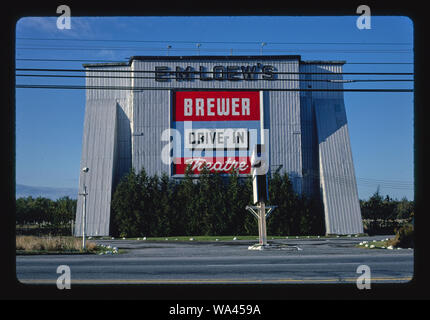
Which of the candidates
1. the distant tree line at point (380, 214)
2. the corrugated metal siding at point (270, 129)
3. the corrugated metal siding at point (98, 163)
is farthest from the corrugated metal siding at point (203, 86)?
the distant tree line at point (380, 214)

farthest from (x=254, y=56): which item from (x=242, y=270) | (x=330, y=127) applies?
(x=242, y=270)

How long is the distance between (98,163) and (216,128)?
6799 mm

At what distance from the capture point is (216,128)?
22609mm

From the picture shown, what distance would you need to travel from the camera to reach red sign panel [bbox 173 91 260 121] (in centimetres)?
2305

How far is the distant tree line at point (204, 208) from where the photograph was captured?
22.0 meters

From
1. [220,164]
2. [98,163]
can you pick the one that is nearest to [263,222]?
[220,164]

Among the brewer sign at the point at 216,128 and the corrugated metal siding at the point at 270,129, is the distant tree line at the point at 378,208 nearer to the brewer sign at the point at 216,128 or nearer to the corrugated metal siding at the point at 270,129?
the corrugated metal siding at the point at 270,129

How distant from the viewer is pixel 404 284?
2.70 meters

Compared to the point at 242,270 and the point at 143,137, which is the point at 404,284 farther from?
the point at 143,137

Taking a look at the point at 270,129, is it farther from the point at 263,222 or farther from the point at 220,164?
the point at 263,222

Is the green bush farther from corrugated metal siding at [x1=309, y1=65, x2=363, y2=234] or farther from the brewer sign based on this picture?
the brewer sign
